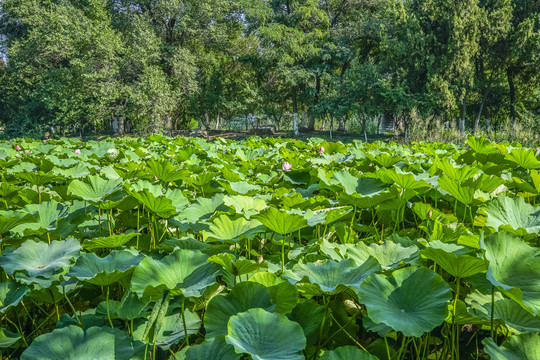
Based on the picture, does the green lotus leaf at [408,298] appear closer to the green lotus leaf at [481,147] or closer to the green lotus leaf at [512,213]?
the green lotus leaf at [512,213]

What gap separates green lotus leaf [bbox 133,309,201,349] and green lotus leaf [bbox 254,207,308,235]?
0.23 meters

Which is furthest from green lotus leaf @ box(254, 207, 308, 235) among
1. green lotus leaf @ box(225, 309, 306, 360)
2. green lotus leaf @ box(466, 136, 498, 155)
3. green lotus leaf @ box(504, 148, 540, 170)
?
green lotus leaf @ box(466, 136, 498, 155)

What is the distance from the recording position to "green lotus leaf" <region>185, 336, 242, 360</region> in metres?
0.52

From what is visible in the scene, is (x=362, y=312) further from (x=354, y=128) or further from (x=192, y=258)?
(x=354, y=128)

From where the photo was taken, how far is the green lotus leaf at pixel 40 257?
69cm

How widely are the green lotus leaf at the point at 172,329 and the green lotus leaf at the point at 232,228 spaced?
170 millimetres

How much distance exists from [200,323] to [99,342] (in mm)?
183

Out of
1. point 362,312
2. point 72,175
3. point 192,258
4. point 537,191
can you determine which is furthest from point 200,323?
point 72,175

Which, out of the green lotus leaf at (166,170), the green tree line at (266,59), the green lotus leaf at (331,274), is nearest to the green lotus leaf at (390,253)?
the green lotus leaf at (331,274)

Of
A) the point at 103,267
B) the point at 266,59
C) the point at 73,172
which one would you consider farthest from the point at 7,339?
the point at 266,59

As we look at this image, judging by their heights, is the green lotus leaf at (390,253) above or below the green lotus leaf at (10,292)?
above

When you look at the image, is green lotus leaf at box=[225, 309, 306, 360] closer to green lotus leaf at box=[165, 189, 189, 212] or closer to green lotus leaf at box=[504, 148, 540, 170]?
green lotus leaf at box=[165, 189, 189, 212]

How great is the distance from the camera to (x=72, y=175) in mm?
1590

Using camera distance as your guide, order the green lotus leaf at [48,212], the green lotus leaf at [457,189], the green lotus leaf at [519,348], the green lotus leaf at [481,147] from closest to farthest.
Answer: the green lotus leaf at [519,348], the green lotus leaf at [457,189], the green lotus leaf at [48,212], the green lotus leaf at [481,147]
